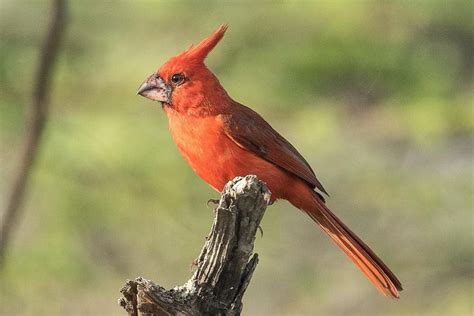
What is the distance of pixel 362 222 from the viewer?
6543 mm

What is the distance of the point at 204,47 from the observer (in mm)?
3580

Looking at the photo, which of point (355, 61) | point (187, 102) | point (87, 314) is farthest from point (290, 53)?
point (187, 102)

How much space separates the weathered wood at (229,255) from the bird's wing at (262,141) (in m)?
0.73

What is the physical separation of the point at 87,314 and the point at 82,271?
2.28ft

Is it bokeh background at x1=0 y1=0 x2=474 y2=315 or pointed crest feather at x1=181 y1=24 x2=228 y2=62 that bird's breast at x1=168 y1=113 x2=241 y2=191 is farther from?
bokeh background at x1=0 y1=0 x2=474 y2=315

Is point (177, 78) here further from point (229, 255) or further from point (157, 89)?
point (229, 255)

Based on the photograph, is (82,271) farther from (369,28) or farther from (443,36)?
Answer: (443,36)

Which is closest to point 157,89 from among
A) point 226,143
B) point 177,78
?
point 177,78

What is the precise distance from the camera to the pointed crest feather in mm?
3576

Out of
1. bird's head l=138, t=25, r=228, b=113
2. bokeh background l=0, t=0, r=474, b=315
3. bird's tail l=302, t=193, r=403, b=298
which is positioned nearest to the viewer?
bird's tail l=302, t=193, r=403, b=298

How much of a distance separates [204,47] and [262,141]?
36cm

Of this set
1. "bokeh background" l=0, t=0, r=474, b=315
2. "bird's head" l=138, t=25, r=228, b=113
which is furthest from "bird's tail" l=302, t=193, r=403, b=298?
"bokeh background" l=0, t=0, r=474, b=315

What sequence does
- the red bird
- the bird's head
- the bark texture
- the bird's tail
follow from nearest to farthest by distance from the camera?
the bird's tail, the red bird, the bird's head, the bark texture

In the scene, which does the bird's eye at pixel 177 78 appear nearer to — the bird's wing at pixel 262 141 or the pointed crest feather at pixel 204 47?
the pointed crest feather at pixel 204 47
